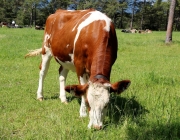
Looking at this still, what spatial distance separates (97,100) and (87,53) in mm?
1199

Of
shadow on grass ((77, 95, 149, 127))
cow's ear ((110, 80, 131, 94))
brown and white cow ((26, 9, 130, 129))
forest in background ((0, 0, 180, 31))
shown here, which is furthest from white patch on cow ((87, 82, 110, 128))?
forest in background ((0, 0, 180, 31))

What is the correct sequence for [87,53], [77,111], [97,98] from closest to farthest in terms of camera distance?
[97,98] < [87,53] < [77,111]

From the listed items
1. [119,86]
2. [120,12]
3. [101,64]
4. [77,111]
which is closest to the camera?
[119,86]

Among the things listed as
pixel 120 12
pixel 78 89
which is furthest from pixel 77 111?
pixel 120 12

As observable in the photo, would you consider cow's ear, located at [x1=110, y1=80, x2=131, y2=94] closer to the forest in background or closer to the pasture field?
the pasture field

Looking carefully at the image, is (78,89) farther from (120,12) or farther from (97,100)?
(120,12)

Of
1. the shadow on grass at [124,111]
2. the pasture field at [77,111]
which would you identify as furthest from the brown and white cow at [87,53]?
the shadow on grass at [124,111]

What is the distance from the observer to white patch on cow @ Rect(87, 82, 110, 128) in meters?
3.71

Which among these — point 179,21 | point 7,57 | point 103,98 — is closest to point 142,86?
point 103,98

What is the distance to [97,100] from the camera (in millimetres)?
3719

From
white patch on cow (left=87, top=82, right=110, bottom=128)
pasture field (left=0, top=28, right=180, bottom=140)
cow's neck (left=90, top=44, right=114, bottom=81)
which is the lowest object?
pasture field (left=0, top=28, right=180, bottom=140)

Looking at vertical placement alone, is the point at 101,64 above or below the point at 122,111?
above

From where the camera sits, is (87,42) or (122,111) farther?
(122,111)

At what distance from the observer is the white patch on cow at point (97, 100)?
3711 mm
